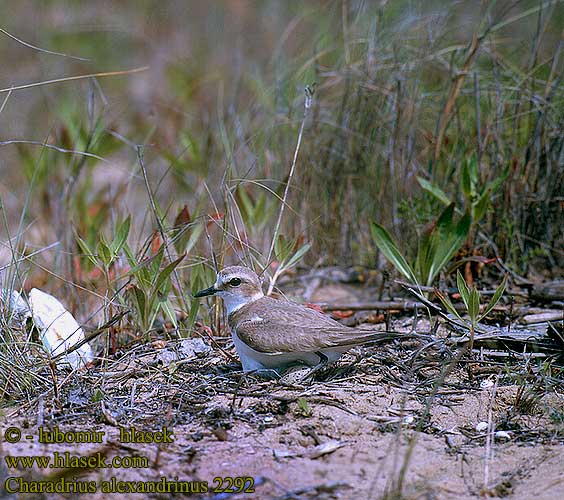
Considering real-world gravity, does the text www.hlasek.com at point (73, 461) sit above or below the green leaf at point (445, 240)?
below

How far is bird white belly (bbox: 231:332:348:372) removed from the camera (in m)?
3.80

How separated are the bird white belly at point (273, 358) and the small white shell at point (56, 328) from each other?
82 cm

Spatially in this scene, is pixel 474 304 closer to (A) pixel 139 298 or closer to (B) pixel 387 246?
(B) pixel 387 246

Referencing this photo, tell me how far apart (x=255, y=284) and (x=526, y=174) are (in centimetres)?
225

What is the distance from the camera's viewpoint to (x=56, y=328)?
4.20 metres

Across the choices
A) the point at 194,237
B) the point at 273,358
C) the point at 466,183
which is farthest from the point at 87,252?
the point at 466,183

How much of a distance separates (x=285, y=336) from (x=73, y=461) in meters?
1.23

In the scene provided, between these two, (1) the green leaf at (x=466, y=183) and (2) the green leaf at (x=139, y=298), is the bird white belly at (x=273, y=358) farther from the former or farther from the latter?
(1) the green leaf at (x=466, y=183)

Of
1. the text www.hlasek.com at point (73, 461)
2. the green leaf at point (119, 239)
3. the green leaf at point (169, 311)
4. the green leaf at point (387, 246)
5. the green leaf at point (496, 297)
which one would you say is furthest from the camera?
the green leaf at point (387, 246)

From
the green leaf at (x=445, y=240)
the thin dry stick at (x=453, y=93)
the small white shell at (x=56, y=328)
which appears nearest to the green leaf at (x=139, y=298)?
the small white shell at (x=56, y=328)

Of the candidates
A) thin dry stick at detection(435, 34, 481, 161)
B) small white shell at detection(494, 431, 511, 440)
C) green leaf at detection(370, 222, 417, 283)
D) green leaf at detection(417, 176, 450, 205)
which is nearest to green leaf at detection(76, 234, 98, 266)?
green leaf at detection(370, 222, 417, 283)

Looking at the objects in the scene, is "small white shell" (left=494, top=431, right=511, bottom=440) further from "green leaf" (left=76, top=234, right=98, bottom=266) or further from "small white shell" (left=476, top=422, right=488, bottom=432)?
"green leaf" (left=76, top=234, right=98, bottom=266)

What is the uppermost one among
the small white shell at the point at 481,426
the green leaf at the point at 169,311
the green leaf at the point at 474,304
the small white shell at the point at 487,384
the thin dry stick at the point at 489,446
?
the green leaf at the point at 474,304

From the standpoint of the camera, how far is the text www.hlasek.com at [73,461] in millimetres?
2895
